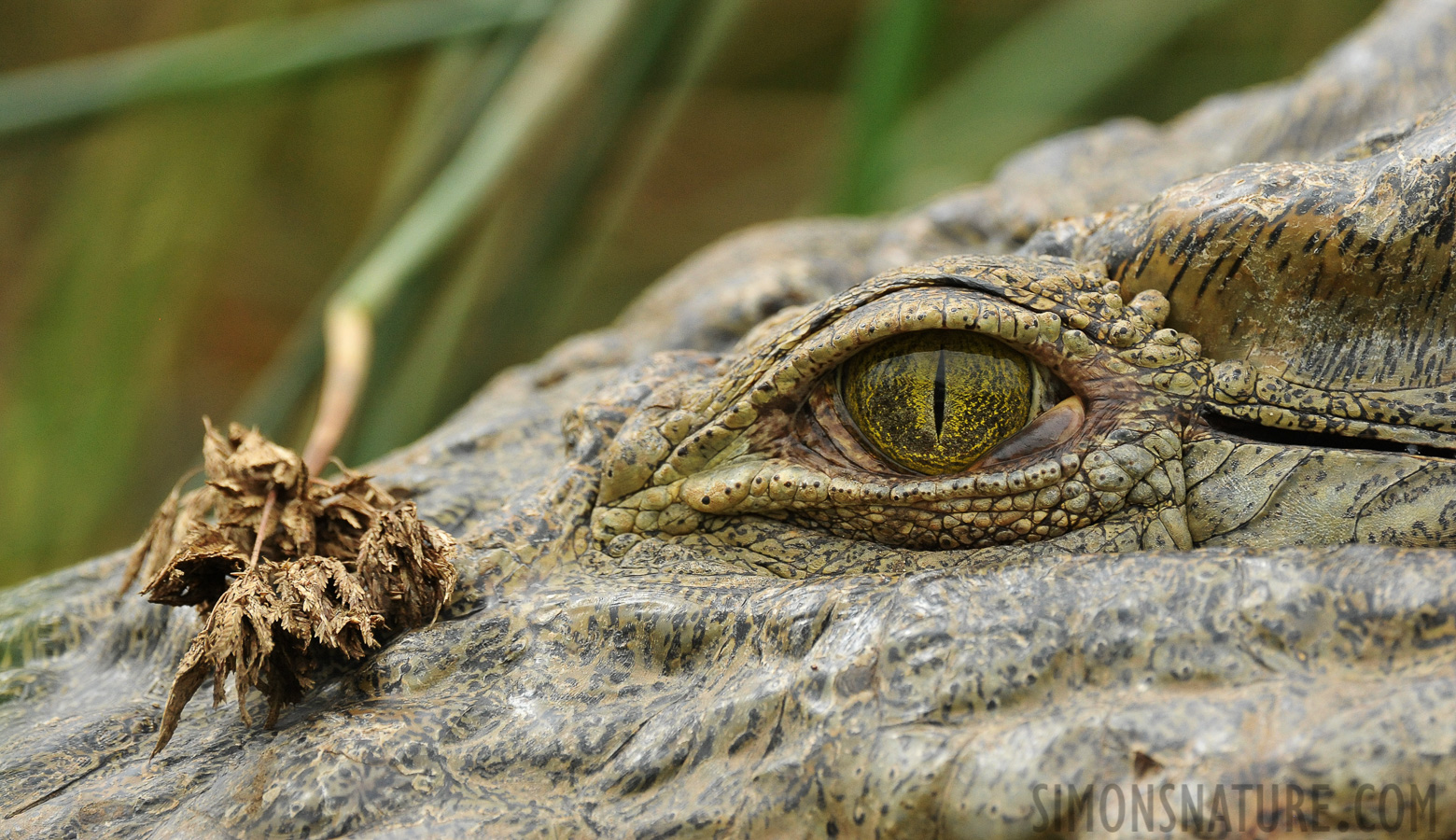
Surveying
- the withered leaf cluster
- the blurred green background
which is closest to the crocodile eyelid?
the withered leaf cluster

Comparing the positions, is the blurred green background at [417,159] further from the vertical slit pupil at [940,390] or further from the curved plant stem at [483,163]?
the vertical slit pupil at [940,390]

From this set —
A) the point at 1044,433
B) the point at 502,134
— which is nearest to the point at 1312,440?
the point at 1044,433

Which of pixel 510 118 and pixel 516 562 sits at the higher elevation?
pixel 510 118

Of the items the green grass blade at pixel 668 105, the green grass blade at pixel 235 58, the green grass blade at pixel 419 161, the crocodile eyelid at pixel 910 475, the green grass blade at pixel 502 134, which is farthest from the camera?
the green grass blade at pixel 668 105

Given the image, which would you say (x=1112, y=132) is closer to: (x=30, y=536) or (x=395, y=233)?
(x=395, y=233)

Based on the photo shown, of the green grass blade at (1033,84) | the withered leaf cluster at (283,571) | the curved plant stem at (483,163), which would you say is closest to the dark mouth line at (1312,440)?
the withered leaf cluster at (283,571)

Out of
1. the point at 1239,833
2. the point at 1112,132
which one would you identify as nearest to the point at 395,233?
the point at 1112,132
